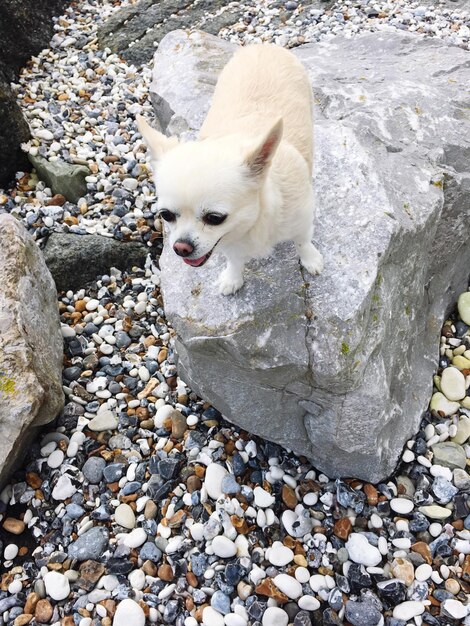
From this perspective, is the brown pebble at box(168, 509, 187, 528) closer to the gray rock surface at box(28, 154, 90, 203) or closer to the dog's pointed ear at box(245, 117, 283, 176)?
the dog's pointed ear at box(245, 117, 283, 176)

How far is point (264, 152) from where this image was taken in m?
2.28

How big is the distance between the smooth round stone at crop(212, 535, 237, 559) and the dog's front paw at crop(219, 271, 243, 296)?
136 centimetres

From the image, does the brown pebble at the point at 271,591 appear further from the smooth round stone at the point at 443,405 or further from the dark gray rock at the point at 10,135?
the dark gray rock at the point at 10,135

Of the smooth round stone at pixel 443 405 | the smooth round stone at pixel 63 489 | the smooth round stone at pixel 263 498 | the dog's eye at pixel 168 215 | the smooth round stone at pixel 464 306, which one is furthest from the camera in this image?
the smooth round stone at pixel 464 306

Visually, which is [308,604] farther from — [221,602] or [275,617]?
[221,602]

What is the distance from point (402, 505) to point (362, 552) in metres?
0.39

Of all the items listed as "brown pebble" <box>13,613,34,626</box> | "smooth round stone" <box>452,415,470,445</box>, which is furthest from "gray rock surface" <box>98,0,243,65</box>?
"brown pebble" <box>13,613,34,626</box>

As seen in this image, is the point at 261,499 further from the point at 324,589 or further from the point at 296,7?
the point at 296,7

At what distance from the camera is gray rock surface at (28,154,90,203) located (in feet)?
16.6

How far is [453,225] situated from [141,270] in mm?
2420

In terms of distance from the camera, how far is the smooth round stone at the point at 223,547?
3143 millimetres

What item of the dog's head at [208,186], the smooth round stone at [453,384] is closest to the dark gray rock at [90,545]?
the dog's head at [208,186]

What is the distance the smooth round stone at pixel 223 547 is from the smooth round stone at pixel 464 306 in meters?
2.41

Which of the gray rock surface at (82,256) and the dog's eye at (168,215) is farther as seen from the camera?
the gray rock surface at (82,256)
